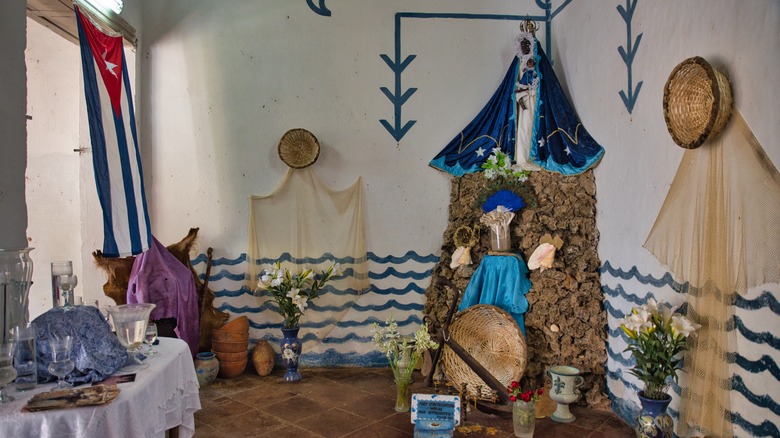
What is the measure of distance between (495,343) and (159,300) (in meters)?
2.78

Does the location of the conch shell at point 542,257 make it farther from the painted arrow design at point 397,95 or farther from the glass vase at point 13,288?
the glass vase at point 13,288

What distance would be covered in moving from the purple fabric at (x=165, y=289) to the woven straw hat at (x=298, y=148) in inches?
53.5


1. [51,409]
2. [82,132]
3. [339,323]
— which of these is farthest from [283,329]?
[51,409]

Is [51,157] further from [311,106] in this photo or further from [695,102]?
[695,102]

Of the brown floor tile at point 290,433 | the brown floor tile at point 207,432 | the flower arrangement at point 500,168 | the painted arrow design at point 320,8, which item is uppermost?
the painted arrow design at point 320,8

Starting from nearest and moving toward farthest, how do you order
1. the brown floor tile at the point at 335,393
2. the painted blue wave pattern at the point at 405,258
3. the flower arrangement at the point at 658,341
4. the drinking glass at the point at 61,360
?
1. the drinking glass at the point at 61,360
2. the flower arrangement at the point at 658,341
3. the brown floor tile at the point at 335,393
4. the painted blue wave pattern at the point at 405,258

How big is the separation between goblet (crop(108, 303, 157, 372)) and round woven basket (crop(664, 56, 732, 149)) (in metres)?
2.85

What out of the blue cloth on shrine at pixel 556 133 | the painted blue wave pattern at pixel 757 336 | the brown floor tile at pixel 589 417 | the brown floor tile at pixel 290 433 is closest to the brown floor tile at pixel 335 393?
the brown floor tile at pixel 290 433

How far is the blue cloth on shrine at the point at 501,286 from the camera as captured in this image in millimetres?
4336

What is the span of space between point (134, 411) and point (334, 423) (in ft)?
6.36

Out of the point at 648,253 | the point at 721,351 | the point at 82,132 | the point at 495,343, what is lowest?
the point at 495,343

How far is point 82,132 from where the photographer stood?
4781mm

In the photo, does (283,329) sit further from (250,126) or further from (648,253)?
(648,253)

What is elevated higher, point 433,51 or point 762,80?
point 433,51
